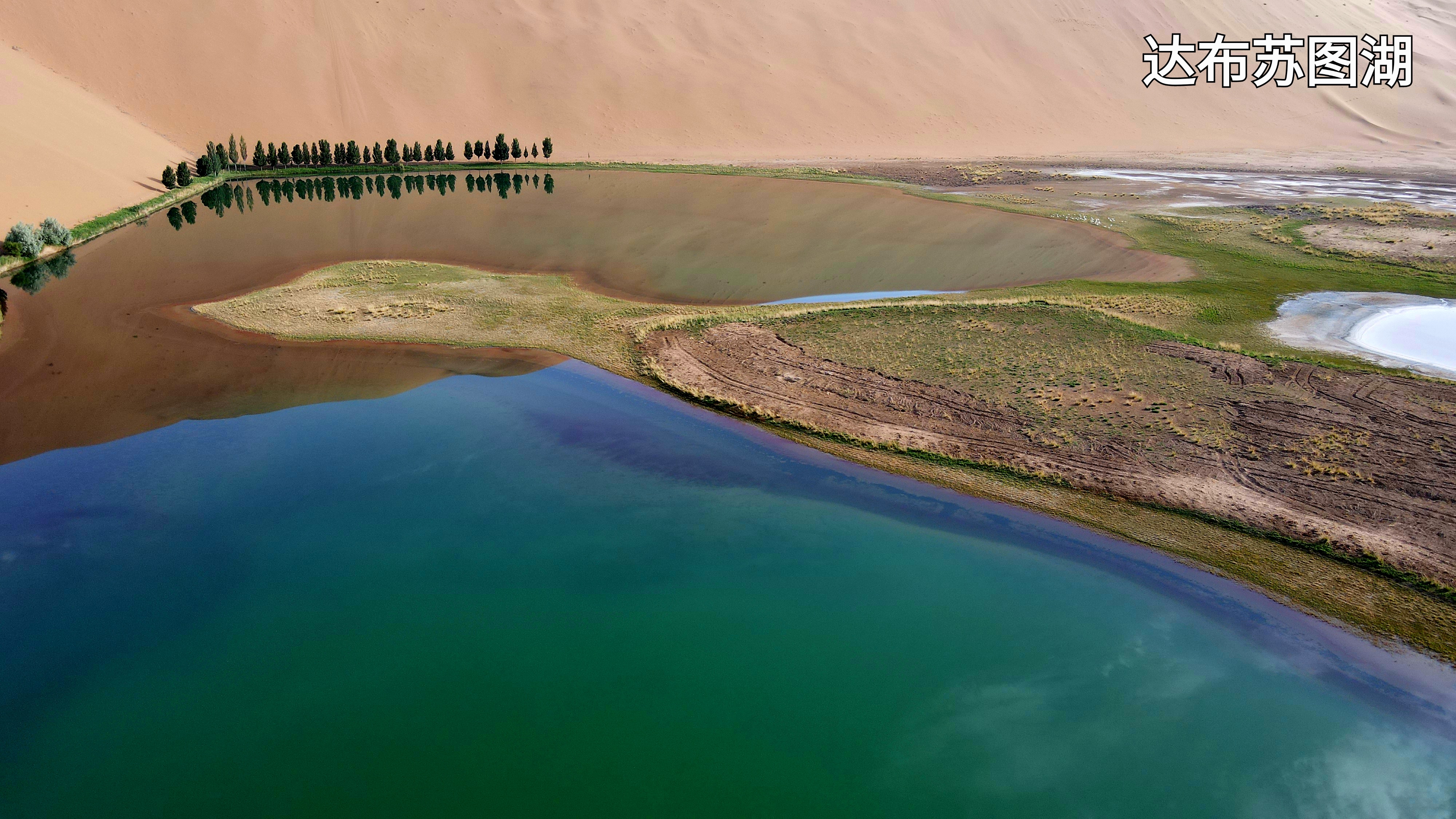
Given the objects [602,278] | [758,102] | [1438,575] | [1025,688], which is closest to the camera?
[1025,688]

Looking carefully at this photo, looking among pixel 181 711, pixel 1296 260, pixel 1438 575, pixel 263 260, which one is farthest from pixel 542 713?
pixel 1296 260

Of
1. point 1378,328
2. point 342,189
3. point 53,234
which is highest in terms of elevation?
point 342,189

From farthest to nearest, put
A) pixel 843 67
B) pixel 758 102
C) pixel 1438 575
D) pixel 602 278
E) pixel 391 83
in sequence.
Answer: pixel 843 67 < pixel 758 102 < pixel 391 83 < pixel 602 278 < pixel 1438 575

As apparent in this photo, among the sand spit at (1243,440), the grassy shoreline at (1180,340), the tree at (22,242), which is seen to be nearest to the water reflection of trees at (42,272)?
the tree at (22,242)

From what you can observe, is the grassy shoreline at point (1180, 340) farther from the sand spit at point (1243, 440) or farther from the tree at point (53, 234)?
the tree at point (53, 234)

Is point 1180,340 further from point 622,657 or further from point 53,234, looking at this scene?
point 53,234

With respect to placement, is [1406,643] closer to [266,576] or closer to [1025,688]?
[1025,688]

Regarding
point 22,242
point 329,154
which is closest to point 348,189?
point 329,154
